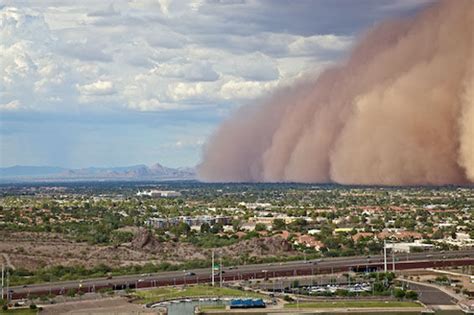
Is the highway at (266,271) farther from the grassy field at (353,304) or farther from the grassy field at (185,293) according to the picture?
the grassy field at (353,304)

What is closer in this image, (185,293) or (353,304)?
(353,304)

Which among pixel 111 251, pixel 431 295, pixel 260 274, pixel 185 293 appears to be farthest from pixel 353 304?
pixel 111 251

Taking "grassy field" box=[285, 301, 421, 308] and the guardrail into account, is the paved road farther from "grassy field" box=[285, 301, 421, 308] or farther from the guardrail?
the guardrail

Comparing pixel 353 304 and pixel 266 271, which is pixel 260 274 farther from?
pixel 353 304

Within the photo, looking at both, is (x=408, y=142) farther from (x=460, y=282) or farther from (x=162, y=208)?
(x=460, y=282)

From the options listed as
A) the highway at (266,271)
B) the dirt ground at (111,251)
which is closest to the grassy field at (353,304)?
the highway at (266,271)

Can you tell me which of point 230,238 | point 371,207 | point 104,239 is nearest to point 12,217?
point 104,239

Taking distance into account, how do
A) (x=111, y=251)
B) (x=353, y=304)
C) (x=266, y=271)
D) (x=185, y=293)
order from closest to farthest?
(x=353, y=304), (x=185, y=293), (x=266, y=271), (x=111, y=251)
